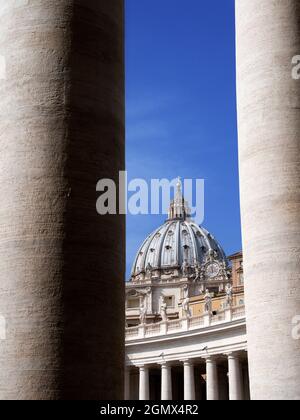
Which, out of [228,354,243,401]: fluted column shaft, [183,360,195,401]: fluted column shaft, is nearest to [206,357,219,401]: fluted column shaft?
[183,360,195,401]: fluted column shaft

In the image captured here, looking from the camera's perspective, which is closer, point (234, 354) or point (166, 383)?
point (234, 354)

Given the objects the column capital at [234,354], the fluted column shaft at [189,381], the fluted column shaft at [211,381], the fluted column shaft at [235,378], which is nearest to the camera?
the fluted column shaft at [235,378]

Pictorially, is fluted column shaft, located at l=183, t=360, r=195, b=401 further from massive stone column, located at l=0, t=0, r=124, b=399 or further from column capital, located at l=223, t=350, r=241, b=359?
massive stone column, located at l=0, t=0, r=124, b=399

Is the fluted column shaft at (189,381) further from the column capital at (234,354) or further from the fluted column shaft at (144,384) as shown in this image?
the column capital at (234,354)

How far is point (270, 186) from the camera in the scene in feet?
85.0

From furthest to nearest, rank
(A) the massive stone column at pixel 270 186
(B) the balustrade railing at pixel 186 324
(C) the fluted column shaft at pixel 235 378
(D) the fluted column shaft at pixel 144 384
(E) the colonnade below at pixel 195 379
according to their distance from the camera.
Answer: (D) the fluted column shaft at pixel 144 384 < (B) the balustrade railing at pixel 186 324 < (E) the colonnade below at pixel 195 379 < (C) the fluted column shaft at pixel 235 378 < (A) the massive stone column at pixel 270 186

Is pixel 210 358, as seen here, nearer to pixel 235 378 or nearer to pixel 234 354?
pixel 234 354

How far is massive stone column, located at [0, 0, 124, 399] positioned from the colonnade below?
120 metres

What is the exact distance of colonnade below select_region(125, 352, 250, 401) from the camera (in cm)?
14050

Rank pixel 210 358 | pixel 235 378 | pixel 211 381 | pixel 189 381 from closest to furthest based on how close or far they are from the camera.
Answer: pixel 235 378 → pixel 211 381 → pixel 210 358 → pixel 189 381

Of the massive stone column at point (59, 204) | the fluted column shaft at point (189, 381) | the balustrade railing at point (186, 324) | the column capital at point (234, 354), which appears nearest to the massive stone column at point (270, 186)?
the massive stone column at point (59, 204)

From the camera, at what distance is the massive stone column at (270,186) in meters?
24.6

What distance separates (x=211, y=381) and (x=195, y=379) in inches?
946

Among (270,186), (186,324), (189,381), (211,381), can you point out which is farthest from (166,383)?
(270,186)
